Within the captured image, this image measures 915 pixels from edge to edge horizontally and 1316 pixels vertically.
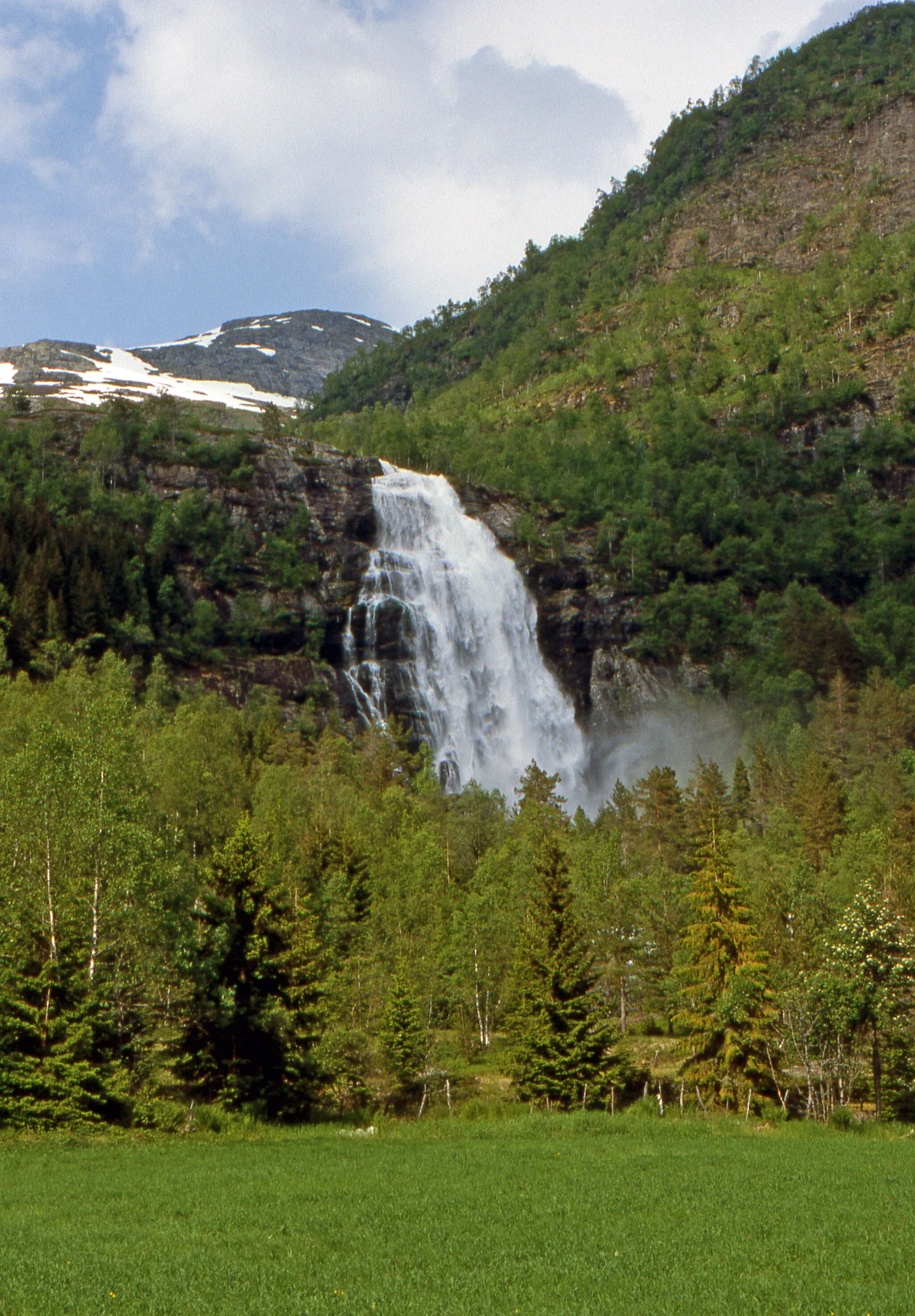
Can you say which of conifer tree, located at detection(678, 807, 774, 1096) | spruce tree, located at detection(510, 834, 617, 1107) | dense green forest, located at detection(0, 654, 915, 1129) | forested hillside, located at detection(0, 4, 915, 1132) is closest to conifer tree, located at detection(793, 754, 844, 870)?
forested hillside, located at detection(0, 4, 915, 1132)

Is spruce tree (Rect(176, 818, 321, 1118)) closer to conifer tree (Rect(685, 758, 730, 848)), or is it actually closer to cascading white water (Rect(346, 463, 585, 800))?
conifer tree (Rect(685, 758, 730, 848))

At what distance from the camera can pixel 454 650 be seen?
110 m

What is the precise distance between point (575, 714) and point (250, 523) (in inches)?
1457

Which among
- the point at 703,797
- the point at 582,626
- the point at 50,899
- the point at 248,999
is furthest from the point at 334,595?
the point at 50,899

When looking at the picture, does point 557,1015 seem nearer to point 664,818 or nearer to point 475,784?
point 664,818

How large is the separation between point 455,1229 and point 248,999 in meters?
17.2

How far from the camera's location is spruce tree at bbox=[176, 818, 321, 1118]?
118ft

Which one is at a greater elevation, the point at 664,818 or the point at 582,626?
the point at 582,626

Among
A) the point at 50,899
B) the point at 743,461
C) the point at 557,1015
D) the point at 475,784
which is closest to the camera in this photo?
the point at 50,899

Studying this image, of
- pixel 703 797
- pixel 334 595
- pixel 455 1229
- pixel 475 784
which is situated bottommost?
pixel 455 1229

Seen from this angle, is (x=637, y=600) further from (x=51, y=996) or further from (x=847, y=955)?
(x=51, y=996)

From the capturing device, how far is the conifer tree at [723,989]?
40844 millimetres

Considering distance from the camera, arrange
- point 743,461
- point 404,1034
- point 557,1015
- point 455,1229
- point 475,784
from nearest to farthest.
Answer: point 455,1229 → point 557,1015 → point 404,1034 → point 475,784 → point 743,461

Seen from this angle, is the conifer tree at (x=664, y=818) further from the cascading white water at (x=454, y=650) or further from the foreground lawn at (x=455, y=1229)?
the foreground lawn at (x=455, y=1229)
